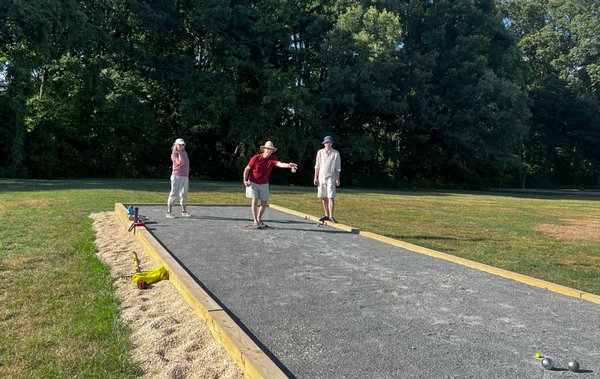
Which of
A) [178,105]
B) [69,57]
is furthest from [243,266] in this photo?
[178,105]

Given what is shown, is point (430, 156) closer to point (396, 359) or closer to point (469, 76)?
point (469, 76)

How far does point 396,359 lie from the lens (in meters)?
3.44

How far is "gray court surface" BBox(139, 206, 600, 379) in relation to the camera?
341cm

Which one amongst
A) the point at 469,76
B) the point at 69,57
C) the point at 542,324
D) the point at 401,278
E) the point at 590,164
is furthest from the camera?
the point at 590,164

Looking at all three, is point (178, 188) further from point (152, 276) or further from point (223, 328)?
point (223, 328)

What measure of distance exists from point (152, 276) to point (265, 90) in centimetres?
2722

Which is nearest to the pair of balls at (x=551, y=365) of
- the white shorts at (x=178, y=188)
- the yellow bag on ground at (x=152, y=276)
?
the yellow bag on ground at (x=152, y=276)

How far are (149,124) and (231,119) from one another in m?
5.25

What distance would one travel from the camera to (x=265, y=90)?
3162 cm

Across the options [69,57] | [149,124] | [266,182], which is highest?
[69,57]

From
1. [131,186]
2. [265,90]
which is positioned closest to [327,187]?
[131,186]

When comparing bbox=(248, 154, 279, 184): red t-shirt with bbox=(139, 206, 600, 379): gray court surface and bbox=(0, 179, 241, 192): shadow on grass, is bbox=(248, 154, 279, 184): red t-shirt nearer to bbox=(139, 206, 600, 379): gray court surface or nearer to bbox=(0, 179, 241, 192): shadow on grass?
bbox=(139, 206, 600, 379): gray court surface

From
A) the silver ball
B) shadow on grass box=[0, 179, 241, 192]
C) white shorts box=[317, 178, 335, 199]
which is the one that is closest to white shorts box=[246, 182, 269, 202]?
white shorts box=[317, 178, 335, 199]

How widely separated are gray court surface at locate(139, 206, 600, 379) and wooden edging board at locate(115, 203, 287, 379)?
155mm
